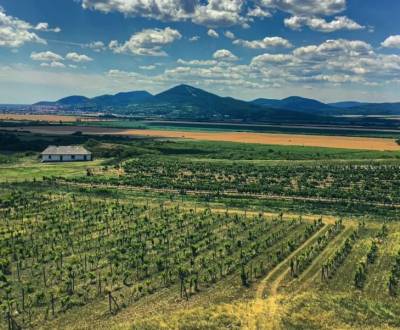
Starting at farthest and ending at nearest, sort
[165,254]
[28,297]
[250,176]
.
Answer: [250,176], [165,254], [28,297]

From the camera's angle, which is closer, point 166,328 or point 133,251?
point 166,328

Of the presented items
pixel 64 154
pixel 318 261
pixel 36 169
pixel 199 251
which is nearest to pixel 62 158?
pixel 64 154

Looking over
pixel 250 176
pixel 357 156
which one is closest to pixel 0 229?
pixel 250 176

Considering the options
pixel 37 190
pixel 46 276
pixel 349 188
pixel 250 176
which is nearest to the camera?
pixel 46 276

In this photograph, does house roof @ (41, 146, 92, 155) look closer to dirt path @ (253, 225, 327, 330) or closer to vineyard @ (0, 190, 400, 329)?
vineyard @ (0, 190, 400, 329)

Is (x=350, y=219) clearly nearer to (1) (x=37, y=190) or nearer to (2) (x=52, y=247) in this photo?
(2) (x=52, y=247)

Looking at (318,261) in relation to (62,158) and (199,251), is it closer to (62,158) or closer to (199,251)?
(199,251)
